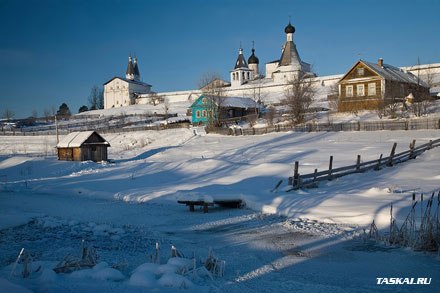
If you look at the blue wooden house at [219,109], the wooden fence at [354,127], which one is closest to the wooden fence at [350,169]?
the wooden fence at [354,127]

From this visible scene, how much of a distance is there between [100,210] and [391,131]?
27.9 m

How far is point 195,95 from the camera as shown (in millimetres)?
100938

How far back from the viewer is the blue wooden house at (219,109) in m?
53.2

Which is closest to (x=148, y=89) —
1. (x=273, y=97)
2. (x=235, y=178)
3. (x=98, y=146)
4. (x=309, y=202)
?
(x=273, y=97)

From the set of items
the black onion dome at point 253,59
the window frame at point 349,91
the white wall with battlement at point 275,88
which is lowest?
the window frame at point 349,91

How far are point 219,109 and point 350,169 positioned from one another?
34.7m

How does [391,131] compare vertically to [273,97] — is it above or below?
below

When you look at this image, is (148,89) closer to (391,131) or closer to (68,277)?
(391,131)

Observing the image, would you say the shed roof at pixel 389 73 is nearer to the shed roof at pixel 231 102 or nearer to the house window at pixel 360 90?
the house window at pixel 360 90

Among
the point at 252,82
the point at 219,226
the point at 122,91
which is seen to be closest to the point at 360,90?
the point at 219,226

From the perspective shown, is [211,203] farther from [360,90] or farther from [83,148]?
[360,90]

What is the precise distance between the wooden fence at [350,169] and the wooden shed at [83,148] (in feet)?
73.8

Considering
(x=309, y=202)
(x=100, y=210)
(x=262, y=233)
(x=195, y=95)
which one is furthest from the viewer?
(x=195, y=95)

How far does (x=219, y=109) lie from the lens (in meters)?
54.2
